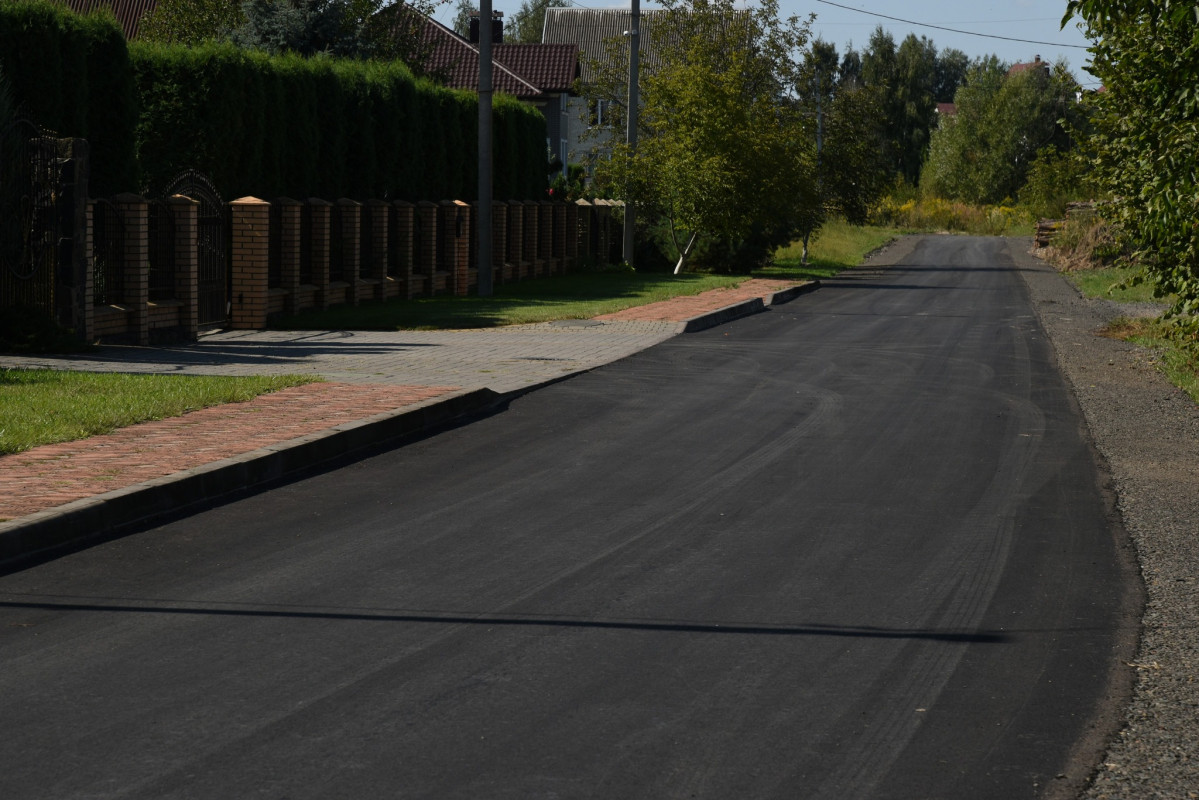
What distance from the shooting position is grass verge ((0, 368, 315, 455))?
32.4ft

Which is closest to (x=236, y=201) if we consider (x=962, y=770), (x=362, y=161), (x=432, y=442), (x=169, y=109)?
(x=169, y=109)

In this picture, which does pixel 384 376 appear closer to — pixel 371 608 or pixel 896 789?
pixel 371 608

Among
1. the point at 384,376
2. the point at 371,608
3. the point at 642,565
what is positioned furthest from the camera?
the point at 384,376

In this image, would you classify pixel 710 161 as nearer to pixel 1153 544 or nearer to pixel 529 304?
pixel 529 304

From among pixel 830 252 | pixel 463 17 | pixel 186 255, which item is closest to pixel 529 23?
pixel 463 17

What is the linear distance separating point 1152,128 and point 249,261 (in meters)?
13.4

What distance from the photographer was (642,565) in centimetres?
700

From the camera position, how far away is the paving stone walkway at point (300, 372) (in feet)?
28.1

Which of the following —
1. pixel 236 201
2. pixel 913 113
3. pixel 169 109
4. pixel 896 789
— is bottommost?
pixel 896 789

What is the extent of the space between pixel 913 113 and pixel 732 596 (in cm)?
11247

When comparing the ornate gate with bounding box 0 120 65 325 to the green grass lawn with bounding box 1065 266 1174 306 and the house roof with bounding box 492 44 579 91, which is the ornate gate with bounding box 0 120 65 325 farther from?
the house roof with bounding box 492 44 579 91

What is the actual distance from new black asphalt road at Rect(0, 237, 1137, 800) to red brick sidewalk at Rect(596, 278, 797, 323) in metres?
12.0

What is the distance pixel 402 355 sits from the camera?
658 inches

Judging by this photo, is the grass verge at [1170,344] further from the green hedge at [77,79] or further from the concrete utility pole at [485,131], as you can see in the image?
the green hedge at [77,79]
